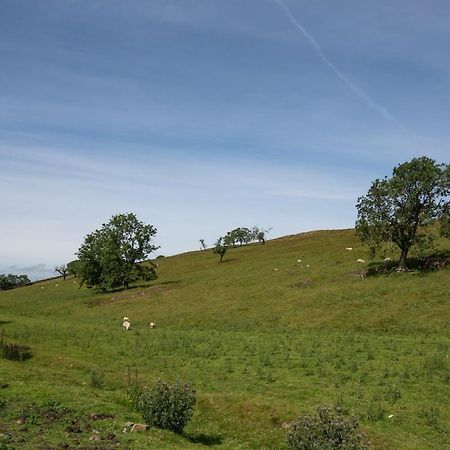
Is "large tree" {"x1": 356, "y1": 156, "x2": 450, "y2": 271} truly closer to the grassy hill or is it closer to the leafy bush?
the grassy hill

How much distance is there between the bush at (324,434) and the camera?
598 inches

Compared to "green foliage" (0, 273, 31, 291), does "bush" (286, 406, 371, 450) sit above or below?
below

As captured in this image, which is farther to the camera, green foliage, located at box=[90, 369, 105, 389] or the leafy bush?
the leafy bush

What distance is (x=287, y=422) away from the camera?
21.8 metres

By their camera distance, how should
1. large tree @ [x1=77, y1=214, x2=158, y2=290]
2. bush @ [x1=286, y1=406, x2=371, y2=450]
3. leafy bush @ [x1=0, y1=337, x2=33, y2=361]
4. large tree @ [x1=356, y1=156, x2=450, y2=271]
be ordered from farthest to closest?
large tree @ [x1=77, y1=214, x2=158, y2=290], large tree @ [x1=356, y1=156, x2=450, y2=271], leafy bush @ [x1=0, y1=337, x2=33, y2=361], bush @ [x1=286, y1=406, x2=371, y2=450]

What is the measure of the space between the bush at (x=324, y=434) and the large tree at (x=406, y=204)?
5259 centimetres

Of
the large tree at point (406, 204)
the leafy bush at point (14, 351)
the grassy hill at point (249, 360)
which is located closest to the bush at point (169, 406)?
the grassy hill at point (249, 360)

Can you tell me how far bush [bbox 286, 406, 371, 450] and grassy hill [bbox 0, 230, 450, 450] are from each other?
4.27m

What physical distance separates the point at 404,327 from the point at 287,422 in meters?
27.9

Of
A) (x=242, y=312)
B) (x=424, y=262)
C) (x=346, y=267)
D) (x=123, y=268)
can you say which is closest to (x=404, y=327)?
(x=242, y=312)

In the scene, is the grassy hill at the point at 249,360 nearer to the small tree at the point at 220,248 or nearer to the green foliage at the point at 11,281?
the small tree at the point at 220,248

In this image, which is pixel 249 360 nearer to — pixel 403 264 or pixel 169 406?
pixel 169 406

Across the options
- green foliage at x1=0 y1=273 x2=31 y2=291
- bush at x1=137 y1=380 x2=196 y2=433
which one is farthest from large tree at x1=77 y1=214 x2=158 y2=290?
green foliage at x1=0 y1=273 x2=31 y2=291

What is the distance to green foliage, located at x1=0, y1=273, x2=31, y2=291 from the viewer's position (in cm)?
17994
